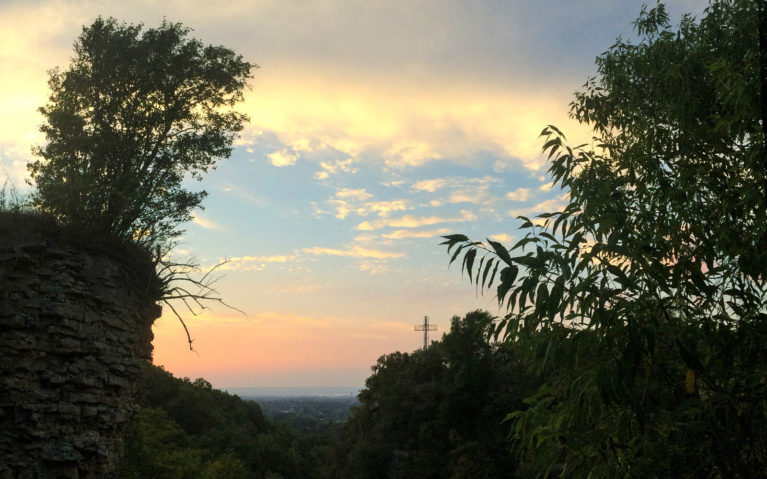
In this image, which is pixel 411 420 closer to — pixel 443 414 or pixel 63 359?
pixel 443 414

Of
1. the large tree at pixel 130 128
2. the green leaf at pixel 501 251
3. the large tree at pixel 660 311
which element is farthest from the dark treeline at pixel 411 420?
the green leaf at pixel 501 251

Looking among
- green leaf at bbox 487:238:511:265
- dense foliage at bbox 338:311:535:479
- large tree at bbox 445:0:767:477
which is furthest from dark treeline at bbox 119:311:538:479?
green leaf at bbox 487:238:511:265

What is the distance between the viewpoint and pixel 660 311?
378 centimetres

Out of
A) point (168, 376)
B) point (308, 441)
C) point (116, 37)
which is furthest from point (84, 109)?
point (308, 441)

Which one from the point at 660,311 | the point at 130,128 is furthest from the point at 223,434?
the point at 660,311

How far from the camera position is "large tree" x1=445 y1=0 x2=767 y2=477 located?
3.05 meters

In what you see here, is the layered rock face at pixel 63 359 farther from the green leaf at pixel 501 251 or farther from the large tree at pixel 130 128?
the green leaf at pixel 501 251

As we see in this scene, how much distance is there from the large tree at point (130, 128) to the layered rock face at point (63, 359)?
0.98 meters

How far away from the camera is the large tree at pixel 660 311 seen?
305 centimetres

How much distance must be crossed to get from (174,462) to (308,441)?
30274 millimetres

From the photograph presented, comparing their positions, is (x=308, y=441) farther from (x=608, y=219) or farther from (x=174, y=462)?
(x=608, y=219)

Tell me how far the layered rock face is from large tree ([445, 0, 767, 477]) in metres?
5.73

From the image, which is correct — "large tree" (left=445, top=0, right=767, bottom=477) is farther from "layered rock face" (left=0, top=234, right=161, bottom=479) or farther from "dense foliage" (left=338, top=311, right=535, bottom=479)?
"dense foliage" (left=338, top=311, right=535, bottom=479)

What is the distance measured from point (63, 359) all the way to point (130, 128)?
437 cm
